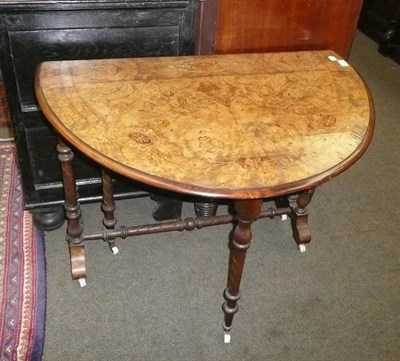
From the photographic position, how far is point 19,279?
176cm

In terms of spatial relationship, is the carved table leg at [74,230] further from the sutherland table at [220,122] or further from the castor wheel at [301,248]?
the castor wheel at [301,248]

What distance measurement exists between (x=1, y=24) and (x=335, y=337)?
5.00ft

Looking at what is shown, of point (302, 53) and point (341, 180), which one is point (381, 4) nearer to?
point (341, 180)

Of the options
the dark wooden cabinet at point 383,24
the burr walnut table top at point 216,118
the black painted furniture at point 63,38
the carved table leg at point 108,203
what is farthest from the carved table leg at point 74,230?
the dark wooden cabinet at point 383,24

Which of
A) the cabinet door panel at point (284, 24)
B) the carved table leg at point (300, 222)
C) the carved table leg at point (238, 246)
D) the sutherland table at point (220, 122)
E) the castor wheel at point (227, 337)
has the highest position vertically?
the cabinet door panel at point (284, 24)

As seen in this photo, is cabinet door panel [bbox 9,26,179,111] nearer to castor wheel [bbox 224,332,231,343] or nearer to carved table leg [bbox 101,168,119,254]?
carved table leg [bbox 101,168,119,254]

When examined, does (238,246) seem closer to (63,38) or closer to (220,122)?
(220,122)

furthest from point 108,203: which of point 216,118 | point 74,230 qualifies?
point 216,118

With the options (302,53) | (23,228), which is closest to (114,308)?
(23,228)

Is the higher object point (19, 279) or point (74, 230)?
point (74, 230)

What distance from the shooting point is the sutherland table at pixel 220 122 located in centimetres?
111

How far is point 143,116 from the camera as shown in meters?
1.28

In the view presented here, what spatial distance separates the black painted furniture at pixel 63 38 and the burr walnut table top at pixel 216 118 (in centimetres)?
12

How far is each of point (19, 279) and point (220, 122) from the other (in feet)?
3.37
